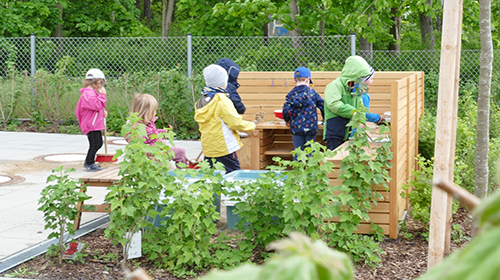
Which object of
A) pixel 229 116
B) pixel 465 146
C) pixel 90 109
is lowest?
pixel 465 146

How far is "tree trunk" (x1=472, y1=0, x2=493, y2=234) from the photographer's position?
158 inches

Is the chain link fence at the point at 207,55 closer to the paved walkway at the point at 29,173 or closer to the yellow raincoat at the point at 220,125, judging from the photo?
the paved walkway at the point at 29,173

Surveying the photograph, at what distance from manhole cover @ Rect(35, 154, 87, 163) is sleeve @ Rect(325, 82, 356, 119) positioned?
203 inches

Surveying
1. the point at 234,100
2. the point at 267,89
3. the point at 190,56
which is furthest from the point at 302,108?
the point at 190,56

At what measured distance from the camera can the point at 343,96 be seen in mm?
6168

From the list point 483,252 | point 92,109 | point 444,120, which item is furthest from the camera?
point 92,109

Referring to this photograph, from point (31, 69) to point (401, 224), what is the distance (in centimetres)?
1093

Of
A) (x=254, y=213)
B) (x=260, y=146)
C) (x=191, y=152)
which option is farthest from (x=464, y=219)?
(x=191, y=152)

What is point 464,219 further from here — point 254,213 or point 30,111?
point 30,111

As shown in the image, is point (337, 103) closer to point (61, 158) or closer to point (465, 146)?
point (465, 146)

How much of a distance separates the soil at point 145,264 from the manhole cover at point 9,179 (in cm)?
290

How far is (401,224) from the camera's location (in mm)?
5539

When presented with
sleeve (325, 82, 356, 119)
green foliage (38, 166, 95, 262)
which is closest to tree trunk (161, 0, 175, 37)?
sleeve (325, 82, 356, 119)

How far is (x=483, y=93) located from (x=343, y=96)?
2.09m
